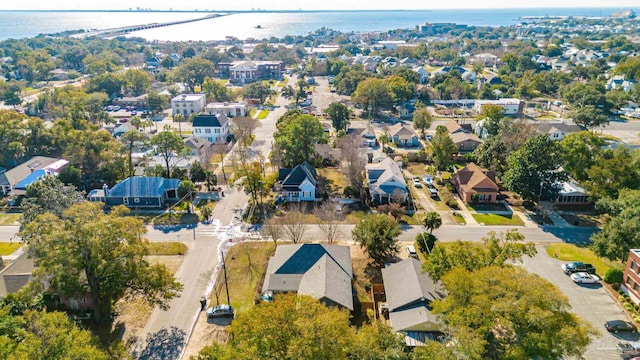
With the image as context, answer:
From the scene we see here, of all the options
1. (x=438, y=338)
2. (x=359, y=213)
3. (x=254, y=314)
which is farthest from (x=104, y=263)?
(x=359, y=213)

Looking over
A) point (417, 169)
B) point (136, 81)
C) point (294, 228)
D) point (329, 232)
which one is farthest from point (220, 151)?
point (136, 81)

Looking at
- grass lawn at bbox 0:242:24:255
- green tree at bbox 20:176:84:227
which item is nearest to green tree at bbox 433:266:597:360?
green tree at bbox 20:176:84:227

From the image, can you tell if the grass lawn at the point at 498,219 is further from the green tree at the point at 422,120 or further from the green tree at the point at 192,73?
the green tree at the point at 192,73

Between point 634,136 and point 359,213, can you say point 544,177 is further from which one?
point 634,136

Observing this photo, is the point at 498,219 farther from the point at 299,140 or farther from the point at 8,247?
the point at 8,247

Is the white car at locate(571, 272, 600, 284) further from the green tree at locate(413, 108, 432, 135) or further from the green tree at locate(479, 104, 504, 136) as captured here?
the green tree at locate(413, 108, 432, 135)

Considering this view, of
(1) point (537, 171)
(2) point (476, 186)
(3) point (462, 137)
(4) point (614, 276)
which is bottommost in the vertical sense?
(4) point (614, 276)
